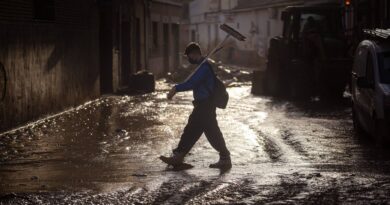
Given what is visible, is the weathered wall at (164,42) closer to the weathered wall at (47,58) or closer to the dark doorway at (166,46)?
the dark doorway at (166,46)

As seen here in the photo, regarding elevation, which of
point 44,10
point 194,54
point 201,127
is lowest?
point 201,127

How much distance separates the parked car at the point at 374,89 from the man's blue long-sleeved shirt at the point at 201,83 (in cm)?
257

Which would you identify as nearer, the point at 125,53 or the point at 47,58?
the point at 47,58

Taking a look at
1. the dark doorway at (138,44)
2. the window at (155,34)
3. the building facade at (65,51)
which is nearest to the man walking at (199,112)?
the building facade at (65,51)

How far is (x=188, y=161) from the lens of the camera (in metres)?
10.9

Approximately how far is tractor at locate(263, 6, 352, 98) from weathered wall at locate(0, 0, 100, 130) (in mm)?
5570

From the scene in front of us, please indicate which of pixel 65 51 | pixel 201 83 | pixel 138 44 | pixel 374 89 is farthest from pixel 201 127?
pixel 138 44

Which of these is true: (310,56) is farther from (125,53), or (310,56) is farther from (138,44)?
(138,44)

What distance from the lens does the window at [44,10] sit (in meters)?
17.3

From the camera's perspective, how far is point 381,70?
12258 millimetres

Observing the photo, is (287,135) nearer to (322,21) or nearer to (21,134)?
(21,134)

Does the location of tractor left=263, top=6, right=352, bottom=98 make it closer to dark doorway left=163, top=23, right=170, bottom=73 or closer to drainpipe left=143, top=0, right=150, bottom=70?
drainpipe left=143, top=0, right=150, bottom=70

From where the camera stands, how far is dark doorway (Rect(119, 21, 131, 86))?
1114 inches

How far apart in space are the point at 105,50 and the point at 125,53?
407 centimetres
